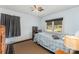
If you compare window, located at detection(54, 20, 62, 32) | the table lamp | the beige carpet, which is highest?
window, located at detection(54, 20, 62, 32)

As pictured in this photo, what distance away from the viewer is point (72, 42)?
2.68 ft

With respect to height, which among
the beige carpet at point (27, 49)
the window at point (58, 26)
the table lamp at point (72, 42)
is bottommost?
the beige carpet at point (27, 49)

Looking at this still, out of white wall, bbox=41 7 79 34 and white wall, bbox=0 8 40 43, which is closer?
white wall, bbox=41 7 79 34

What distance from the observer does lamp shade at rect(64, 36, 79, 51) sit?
806 millimetres

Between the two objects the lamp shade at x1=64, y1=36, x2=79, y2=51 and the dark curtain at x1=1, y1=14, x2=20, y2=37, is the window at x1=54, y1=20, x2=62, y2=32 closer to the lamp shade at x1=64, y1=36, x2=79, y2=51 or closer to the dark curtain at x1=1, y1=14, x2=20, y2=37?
the lamp shade at x1=64, y1=36, x2=79, y2=51

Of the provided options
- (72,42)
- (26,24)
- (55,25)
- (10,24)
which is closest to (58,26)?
(55,25)

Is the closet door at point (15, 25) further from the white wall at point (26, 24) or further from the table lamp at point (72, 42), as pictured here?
the table lamp at point (72, 42)

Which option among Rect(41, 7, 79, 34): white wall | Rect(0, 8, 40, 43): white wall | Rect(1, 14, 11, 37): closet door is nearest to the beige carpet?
Rect(0, 8, 40, 43): white wall

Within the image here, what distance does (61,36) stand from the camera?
0.87 m

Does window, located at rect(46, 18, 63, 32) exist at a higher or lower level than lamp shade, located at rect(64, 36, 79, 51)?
higher

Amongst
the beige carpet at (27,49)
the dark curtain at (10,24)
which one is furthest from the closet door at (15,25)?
the beige carpet at (27,49)

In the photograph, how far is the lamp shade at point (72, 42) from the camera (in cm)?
81
